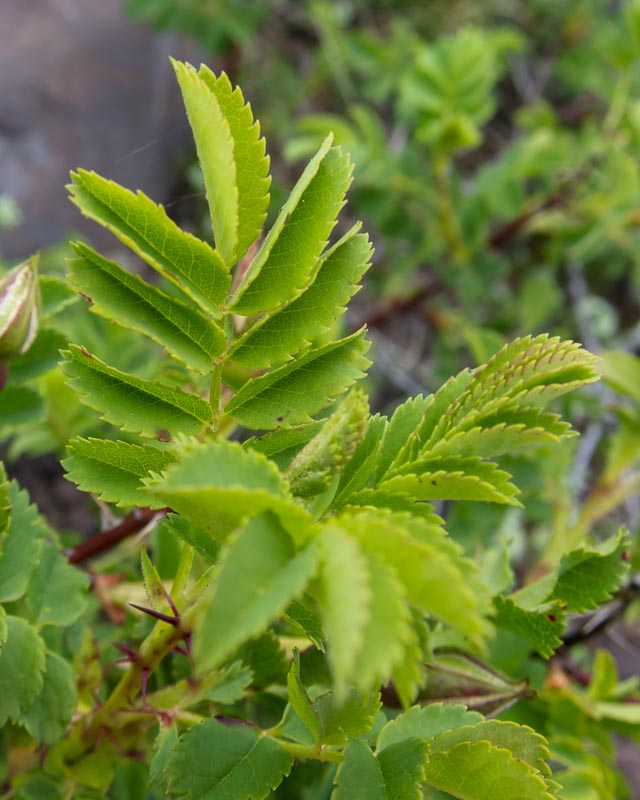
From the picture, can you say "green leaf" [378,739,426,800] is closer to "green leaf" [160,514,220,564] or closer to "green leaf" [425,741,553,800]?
"green leaf" [425,741,553,800]

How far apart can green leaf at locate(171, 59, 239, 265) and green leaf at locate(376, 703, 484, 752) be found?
450 mm

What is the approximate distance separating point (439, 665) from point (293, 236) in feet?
1.62

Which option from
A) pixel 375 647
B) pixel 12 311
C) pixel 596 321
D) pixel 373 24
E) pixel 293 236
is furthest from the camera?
pixel 373 24

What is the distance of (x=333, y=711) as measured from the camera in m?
0.65

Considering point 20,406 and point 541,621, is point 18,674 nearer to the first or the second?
point 20,406

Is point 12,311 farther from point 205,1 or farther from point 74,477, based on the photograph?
point 205,1

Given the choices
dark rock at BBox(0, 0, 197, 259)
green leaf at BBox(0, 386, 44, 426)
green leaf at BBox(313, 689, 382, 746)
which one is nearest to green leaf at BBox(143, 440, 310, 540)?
green leaf at BBox(313, 689, 382, 746)

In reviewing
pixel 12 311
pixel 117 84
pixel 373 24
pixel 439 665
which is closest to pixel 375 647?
pixel 439 665

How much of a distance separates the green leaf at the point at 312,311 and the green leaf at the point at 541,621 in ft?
1.08

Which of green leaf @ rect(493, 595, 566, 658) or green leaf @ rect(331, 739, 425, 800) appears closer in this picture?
green leaf @ rect(331, 739, 425, 800)

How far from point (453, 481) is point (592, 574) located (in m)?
0.33

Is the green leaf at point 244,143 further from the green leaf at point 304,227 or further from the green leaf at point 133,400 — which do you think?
the green leaf at point 133,400

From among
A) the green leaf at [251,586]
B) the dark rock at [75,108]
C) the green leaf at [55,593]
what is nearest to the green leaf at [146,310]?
the green leaf at [251,586]

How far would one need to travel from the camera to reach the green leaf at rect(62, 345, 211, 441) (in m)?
0.64
